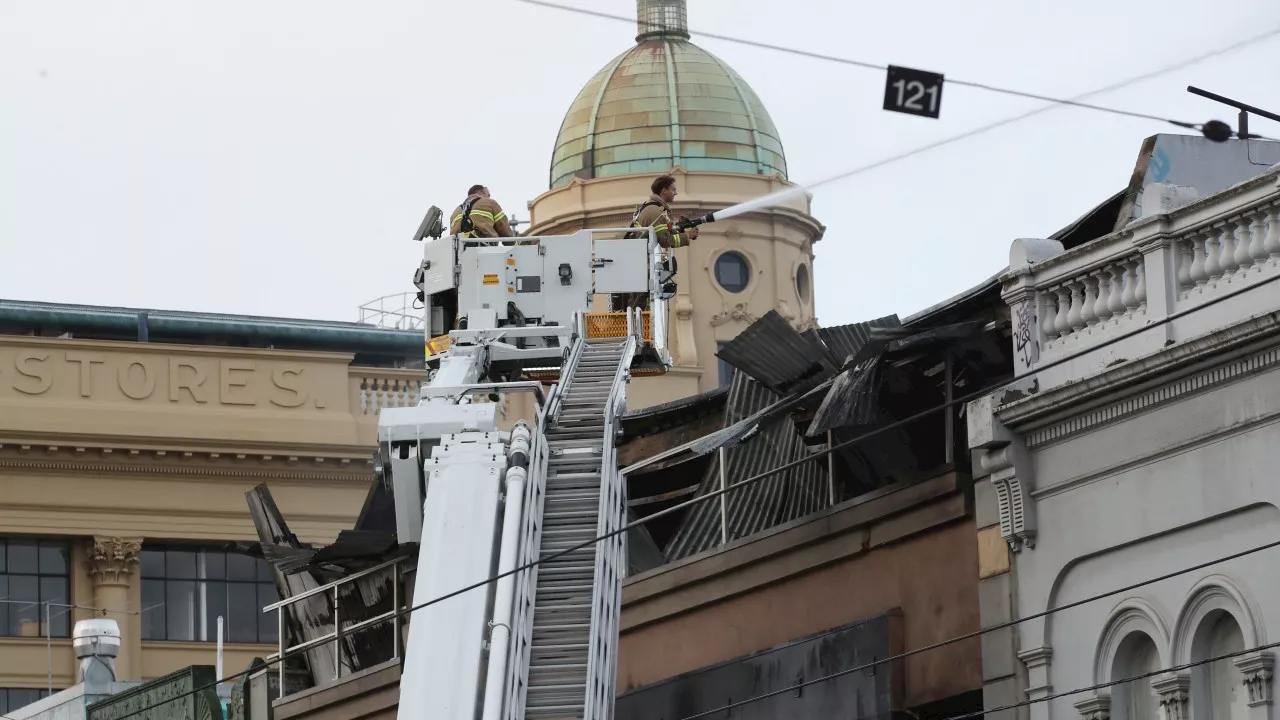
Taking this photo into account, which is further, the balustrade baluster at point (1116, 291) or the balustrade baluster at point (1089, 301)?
the balustrade baluster at point (1089, 301)

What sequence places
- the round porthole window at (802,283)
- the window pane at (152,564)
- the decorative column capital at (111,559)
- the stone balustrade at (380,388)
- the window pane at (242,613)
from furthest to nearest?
1. the round porthole window at (802,283)
2. the stone balustrade at (380,388)
3. the window pane at (152,564)
4. the window pane at (242,613)
5. the decorative column capital at (111,559)

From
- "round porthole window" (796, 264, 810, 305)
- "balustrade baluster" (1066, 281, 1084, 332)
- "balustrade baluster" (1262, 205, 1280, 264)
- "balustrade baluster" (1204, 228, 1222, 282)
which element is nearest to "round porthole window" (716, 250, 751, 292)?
"round porthole window" (796, 264, 810, 305)

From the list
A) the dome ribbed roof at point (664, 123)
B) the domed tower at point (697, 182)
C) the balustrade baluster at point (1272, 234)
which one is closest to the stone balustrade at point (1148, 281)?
the balustrade baluster at point (1272, 234)

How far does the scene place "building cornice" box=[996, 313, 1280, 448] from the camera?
22.3 meters

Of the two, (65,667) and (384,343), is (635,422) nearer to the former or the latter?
(65,667)

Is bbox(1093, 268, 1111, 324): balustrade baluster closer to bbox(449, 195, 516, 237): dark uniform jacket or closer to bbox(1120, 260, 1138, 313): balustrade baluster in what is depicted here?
bbox(1120, 260, 1138, 313): balustrade baluster

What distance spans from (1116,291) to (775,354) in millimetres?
5393

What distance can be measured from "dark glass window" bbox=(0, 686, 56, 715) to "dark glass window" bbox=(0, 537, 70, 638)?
912mm

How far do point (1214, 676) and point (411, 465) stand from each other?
7.41m

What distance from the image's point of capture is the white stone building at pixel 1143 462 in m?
22.4

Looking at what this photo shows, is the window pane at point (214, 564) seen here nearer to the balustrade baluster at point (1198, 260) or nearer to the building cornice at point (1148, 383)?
the building cornice at point (1148, 383)

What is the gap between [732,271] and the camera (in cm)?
6128

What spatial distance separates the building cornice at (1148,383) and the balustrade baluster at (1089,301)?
65cm

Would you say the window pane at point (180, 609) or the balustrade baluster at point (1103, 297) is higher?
the window pane at point (180, 609)
